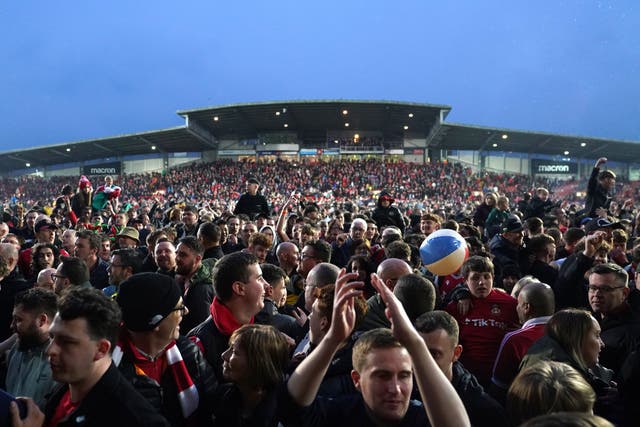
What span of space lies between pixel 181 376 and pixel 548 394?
1.81 metres

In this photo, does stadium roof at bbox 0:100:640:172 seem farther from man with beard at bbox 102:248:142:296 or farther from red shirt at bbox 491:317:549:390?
red shirt at bbox 491:317:549:390

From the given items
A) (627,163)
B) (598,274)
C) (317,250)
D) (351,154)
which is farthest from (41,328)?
(627,163)

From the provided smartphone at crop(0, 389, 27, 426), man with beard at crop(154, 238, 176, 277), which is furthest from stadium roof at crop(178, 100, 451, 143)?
smartphone at crop(0, 389, 27, 426)

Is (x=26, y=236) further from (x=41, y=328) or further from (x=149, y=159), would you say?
(x=149, y=159)

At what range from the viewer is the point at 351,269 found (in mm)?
5344

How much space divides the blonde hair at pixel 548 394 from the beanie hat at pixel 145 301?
1804 mm

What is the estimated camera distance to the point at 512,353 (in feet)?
10.7

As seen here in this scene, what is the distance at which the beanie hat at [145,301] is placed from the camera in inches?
96.3

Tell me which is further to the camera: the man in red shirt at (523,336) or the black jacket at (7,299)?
the black jacket at (7,299)

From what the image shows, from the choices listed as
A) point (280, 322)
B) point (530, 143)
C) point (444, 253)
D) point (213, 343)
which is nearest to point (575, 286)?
point (444, 253)

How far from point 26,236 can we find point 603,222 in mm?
10475

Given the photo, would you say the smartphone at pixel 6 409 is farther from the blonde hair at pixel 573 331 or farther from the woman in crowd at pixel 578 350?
the blonde hair at pixel 573 331

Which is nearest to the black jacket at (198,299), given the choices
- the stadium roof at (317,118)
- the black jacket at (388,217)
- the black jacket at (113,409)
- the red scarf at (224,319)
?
the red scarf at (224,319)

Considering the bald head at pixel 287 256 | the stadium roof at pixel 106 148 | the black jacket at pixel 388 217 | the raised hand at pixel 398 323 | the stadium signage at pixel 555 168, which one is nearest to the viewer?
the raised hand at pixel 398 323
